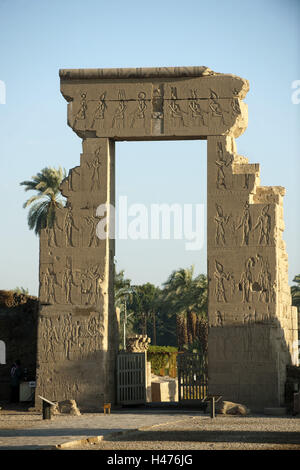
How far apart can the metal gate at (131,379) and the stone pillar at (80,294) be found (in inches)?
7.6

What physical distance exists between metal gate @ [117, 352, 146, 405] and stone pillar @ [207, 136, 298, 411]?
1.71m

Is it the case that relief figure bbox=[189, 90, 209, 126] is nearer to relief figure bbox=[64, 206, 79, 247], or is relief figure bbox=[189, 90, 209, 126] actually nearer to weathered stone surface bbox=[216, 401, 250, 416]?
relief figure bbox=[64, 206, 79, 247]

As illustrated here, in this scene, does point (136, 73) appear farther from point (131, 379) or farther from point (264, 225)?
point (131, 379)

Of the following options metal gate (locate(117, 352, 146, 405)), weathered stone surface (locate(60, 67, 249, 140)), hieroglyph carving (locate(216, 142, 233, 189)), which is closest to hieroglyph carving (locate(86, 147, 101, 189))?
weathered stone surface (locate(60, 67, 249, 140))

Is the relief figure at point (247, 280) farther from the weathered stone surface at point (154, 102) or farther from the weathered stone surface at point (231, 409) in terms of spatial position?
the weathered stone surface at point (154, 102)

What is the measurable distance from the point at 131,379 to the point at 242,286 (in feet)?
9.99

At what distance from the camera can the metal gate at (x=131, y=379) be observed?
688 inches

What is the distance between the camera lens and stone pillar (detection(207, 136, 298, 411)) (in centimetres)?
1644

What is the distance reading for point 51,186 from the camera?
105 feet

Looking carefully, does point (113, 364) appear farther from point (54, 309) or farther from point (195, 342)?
point (195, 342)

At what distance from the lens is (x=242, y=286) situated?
16.7 meters

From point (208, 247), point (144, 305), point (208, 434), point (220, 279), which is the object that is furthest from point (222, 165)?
point (144, 305)

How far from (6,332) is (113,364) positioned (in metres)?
2.78

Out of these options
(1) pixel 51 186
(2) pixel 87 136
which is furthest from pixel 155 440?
(1) pixel 51 186
